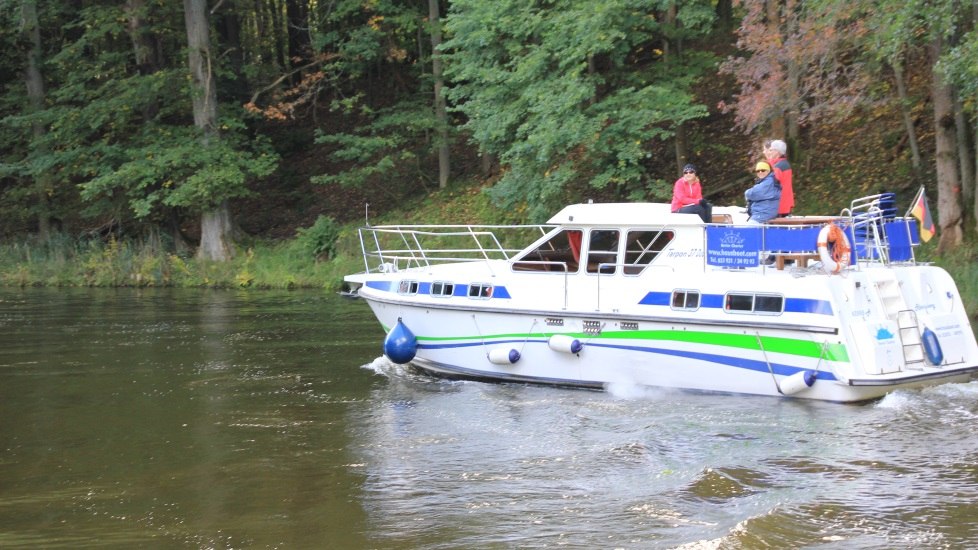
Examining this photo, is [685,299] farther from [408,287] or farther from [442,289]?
[408,287]

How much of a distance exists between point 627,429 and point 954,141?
12121 mm

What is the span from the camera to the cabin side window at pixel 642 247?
14.5 meters

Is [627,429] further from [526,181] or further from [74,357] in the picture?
[526,181]

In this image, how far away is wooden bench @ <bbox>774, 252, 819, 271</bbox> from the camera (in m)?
13.2

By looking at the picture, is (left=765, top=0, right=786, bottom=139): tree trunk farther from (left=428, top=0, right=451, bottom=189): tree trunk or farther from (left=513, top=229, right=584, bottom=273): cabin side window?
(left=428, top=0, right=451, bottom=189): tree trunk

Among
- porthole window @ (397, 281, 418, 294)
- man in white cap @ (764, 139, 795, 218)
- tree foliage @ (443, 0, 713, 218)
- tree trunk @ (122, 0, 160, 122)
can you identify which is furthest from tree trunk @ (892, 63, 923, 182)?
tree trunk @ (122, 0, 160, 122)

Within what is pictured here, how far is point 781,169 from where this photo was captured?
13.8 m

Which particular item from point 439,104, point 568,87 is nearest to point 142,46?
point 439,104

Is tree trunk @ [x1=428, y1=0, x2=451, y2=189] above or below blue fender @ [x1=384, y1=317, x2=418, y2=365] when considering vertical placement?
above

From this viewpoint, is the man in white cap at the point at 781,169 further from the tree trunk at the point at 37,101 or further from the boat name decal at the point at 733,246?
the tree trunk at the point at 37,101

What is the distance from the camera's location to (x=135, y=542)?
887 cm

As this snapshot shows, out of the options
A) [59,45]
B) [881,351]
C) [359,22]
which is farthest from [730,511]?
[59,45]

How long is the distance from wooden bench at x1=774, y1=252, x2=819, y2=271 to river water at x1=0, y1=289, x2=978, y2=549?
1.81 meters

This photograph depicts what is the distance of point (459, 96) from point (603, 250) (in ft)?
46.3
